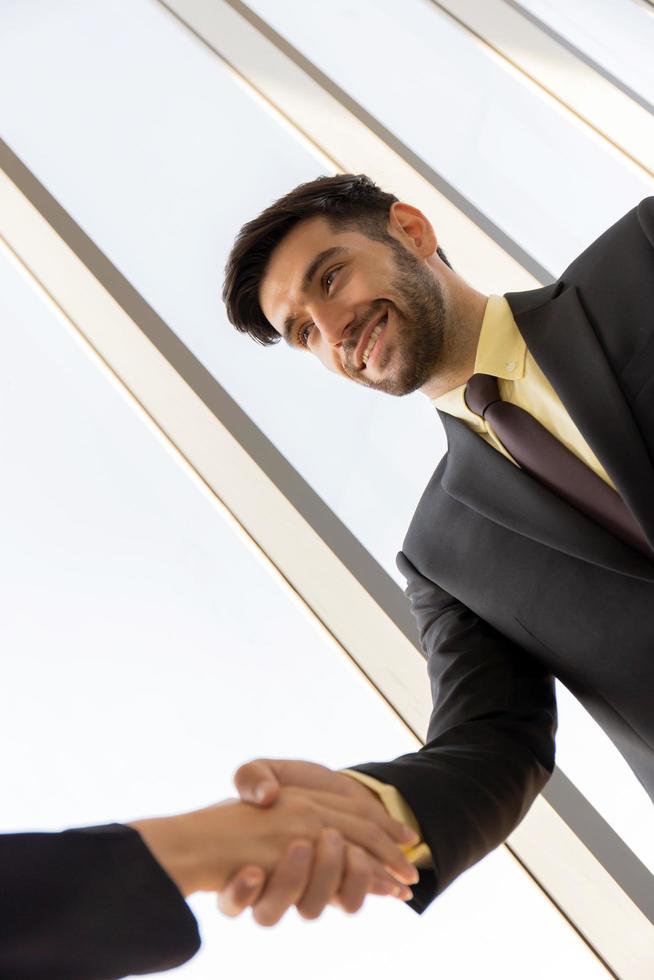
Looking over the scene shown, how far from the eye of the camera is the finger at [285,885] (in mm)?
672

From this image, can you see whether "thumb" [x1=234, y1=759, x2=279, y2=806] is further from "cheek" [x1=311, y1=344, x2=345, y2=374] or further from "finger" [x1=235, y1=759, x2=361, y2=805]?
"cheek" [x1=311, y1=344, x2=345, y2=374]

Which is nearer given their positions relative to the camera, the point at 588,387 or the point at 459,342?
the point at 588,387

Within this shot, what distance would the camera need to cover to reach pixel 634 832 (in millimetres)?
1639

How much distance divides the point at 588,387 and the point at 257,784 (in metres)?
0.76

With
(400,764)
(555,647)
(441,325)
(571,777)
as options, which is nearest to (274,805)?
(400,764)

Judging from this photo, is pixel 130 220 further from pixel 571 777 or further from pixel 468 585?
pixel 571 777

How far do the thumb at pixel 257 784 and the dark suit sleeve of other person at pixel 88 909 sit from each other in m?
0.13

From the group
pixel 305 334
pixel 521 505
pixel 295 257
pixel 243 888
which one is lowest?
pixel 243 888

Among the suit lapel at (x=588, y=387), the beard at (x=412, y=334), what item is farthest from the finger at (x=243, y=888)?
the beard at (x=412, y=334)

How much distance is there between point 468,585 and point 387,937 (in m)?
0.70

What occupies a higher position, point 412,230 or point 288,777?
point 412,230

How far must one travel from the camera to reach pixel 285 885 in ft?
2.23

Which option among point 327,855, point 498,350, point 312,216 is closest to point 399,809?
point 327,855

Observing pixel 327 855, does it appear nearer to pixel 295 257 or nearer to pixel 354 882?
pixel 354 882
